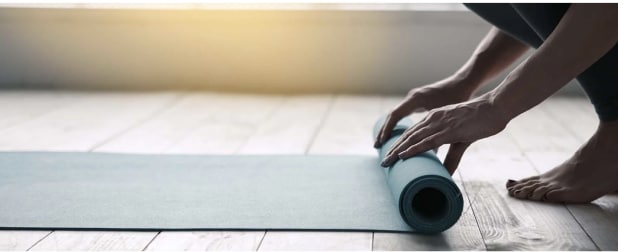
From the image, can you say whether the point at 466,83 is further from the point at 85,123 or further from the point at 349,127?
the point at 85,123

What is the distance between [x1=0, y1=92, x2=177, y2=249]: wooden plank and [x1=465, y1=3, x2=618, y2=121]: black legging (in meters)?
1.26

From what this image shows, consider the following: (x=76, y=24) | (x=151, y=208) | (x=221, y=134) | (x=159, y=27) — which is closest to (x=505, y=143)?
(x=221, y=134)

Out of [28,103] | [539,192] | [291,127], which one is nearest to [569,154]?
[539,192]

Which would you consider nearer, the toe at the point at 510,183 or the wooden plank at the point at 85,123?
the toe at the point at 510,183

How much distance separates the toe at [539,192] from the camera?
1.81 metres

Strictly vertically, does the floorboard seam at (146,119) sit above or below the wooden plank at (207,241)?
below

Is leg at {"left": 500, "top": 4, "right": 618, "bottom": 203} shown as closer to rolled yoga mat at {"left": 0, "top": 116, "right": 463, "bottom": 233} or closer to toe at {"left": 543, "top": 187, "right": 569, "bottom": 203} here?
toe at {"left": 543, "top": 187, "right": 569, "bottom": 203}

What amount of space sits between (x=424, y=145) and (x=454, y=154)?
0.10 metres

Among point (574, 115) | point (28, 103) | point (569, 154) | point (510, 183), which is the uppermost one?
point (510, 183)

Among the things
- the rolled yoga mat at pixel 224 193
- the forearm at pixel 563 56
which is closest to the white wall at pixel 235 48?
the rolled yoga mat at pixel 224 193

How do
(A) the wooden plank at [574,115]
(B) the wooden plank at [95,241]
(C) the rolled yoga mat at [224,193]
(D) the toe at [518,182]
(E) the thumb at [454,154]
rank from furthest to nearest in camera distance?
(A) the wooden plank at [574,115]
(D) the toe at [518,182]
(E) the thumb at [454,154]
(C) the rolled yoga mat at [224,193]
(B) the wooden plank at [95,241]

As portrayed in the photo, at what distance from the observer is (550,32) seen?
1708mm

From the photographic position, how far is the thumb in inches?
65.7

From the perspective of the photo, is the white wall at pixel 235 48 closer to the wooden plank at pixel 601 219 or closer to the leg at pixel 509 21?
the leg at pixel 509 21
